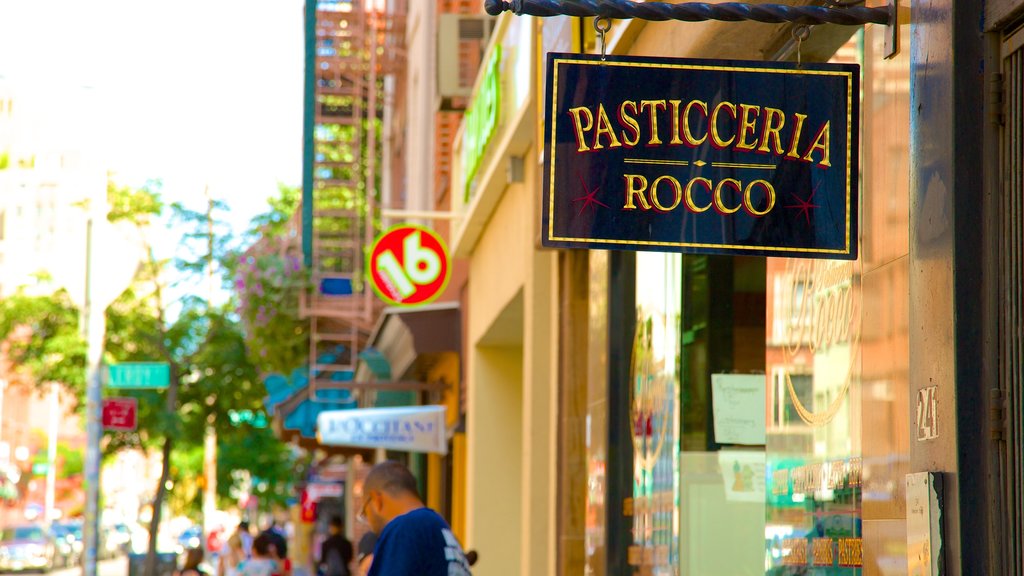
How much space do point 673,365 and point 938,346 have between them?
3.27 metres

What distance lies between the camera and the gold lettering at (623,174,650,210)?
468 centimetres

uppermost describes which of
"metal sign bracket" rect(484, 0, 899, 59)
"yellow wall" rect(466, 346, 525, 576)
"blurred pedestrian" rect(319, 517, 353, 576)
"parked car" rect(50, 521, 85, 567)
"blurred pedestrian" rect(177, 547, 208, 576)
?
"metal sign bracket" rect(484, 0, 899, 59)

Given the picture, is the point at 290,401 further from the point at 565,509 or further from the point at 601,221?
the point at 601,221

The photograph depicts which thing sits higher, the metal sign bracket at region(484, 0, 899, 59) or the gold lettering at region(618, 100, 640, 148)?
the metal sign bracket at region(484, 0, 899, 59)

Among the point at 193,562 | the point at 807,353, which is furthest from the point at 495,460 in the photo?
the point at 807,353

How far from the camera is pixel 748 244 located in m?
4.70

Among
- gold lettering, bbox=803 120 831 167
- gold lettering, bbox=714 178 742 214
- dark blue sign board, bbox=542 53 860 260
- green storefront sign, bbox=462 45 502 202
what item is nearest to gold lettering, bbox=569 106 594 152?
dark blue sign board, bbox=542 53 860 260

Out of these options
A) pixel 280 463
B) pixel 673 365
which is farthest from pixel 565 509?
pixel 280 463

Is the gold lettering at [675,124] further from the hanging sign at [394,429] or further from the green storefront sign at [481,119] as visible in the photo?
the hanging sign at [394,429]

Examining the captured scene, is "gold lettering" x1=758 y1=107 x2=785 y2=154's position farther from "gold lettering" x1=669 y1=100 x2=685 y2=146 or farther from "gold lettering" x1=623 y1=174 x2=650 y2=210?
"gold lettering" x1=623 y1=174 x2=650 y2=210

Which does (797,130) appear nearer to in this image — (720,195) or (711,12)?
(720,195)

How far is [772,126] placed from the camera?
15.3ft

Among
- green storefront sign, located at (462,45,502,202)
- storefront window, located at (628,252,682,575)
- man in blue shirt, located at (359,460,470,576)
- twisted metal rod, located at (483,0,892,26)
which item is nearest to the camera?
twisted metal rod, located at (483,0,892,26)

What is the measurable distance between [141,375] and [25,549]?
1271 inches
